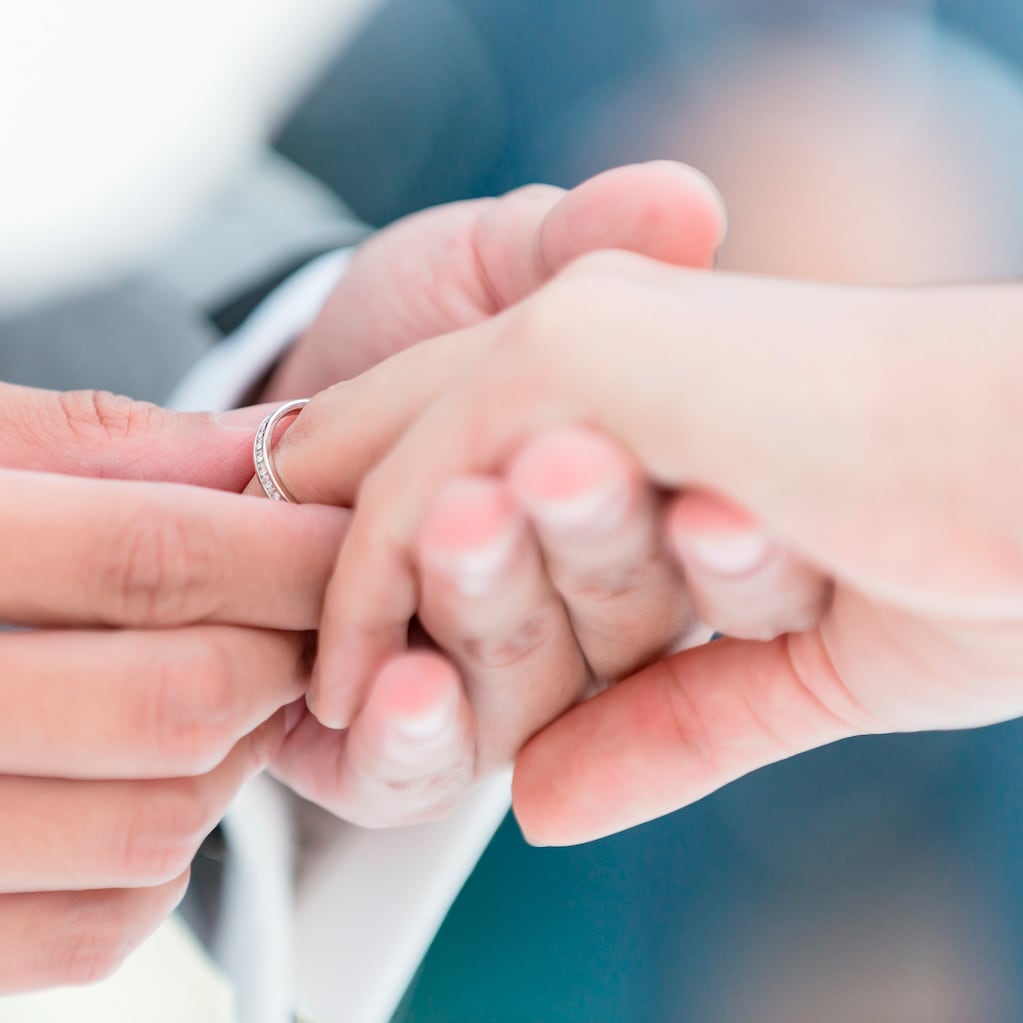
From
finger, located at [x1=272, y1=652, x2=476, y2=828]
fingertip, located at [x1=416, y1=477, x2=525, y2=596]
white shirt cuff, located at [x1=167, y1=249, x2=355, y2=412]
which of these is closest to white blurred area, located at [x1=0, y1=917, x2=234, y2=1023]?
finger, located at [x1=272, y1=652, x2=476, y2=828]

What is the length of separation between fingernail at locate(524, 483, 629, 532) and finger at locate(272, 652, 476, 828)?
147mm

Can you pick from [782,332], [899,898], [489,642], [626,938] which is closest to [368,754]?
[489,642]

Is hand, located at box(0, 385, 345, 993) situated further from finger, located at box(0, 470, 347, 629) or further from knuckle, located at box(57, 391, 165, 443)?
knuckle, located at box(57, 391, 165, 443)

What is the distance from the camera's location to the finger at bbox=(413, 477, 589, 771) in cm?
43

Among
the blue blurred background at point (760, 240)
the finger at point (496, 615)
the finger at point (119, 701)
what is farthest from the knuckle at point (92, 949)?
the blue blurred background at point (760, 240)

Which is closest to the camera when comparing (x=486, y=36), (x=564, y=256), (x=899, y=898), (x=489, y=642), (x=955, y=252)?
(x=489, y=642)

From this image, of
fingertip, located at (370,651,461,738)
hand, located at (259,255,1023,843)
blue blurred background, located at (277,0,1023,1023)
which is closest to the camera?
hand, located at (259,255,1023,843)

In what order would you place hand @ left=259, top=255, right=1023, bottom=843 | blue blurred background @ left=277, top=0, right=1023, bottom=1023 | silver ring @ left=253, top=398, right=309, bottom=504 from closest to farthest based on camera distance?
hand @ left=259, top=255, right=1023, bottom=843
silver ring @ left=253, top=398, right=309, bottom=504
blue blurred background @ left=277, top=0, right=1023, bottom=1023

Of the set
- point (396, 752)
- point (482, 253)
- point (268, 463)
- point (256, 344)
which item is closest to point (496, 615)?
point (396, 752)

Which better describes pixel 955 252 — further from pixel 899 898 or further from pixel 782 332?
pixel 782 332

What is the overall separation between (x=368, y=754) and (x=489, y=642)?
0.39 feet

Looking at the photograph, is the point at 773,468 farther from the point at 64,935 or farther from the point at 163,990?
the point at 163,990

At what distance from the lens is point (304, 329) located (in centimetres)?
109

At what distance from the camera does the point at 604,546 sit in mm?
464
